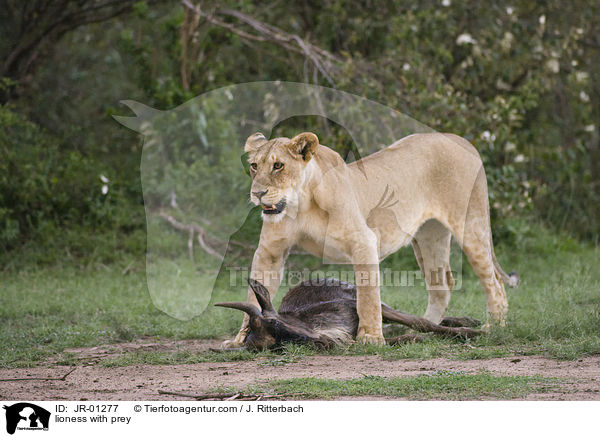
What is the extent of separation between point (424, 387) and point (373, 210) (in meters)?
1.96

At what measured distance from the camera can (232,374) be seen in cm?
512

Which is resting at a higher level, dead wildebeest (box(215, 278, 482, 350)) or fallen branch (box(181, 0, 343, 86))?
fallen branch (box(181, 0, 343, 86))

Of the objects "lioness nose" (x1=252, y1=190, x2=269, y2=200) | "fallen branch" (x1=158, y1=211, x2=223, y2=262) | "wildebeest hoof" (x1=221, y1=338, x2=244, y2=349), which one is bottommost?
"wildebeest hoof" (x1=221, y1=338, x2=244, y2=349)

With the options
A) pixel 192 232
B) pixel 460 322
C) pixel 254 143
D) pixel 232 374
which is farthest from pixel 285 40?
pixel 232 374

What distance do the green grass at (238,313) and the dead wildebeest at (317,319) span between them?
0.12m

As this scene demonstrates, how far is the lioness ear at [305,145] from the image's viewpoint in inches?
219

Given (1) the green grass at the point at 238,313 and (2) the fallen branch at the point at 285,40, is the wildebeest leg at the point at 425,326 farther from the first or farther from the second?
(2) the fallen branch at the point at 285,40

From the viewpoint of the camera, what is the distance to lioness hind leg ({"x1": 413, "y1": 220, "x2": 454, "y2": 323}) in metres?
6.94

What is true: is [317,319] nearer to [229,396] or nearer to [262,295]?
[262,295]

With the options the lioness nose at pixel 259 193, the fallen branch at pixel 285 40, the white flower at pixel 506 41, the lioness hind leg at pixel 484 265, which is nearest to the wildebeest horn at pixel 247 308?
the lioness nose at pixel 259 193

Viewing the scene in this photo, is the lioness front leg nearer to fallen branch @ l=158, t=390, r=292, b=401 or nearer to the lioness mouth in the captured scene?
the lioness mouth
